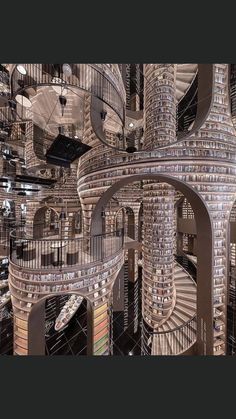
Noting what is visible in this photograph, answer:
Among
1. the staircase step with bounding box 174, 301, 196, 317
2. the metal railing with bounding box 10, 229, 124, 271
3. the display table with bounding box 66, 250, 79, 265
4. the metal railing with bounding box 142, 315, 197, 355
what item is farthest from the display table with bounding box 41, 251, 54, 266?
the staircase step with bounding box 174, 301, 196, 317

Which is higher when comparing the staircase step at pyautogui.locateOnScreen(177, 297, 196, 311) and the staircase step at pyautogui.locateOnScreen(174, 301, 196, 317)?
the staircase step at pyautogui.locateOnScreen(177, 297, 196, 311)

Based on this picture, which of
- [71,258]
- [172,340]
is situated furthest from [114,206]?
[172,340]

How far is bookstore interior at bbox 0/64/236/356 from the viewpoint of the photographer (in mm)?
2492

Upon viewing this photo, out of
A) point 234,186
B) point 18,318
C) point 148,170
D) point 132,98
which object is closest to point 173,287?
point 234,186

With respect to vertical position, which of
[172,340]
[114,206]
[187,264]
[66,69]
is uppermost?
[66,69]

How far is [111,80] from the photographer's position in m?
2.68

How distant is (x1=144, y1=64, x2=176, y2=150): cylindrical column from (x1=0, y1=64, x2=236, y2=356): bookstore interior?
2 centimetres

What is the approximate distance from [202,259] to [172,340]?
155 cm

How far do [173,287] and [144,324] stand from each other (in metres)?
0.96

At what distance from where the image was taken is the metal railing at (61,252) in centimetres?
268

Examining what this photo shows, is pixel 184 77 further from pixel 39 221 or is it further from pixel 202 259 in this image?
pixel 39 221

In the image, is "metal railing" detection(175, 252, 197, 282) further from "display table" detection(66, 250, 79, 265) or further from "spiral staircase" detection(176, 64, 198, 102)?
"spiral staircase" detection(176, 64, 198, 102)

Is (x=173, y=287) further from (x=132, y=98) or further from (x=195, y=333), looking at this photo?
(x=132, y=98)

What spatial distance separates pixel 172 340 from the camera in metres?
2.78
